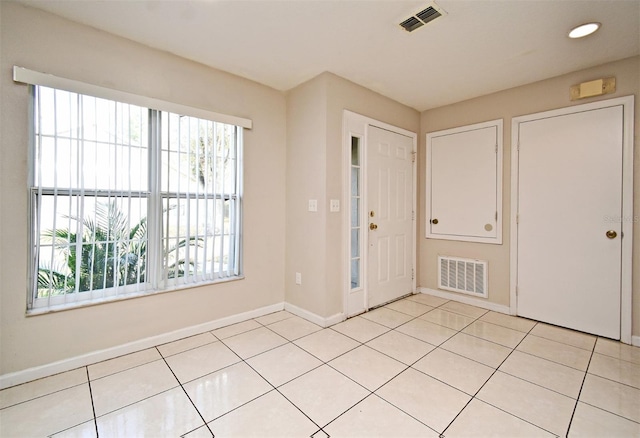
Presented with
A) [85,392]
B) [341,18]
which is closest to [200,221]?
[85,392]

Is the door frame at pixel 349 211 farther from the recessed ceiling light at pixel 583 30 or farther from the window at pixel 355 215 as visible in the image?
the recessed ceiling light at pixel 583 30

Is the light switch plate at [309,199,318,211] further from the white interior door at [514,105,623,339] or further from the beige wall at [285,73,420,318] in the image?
the white interior door at [514,105,623,339]

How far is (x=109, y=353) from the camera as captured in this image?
2.23 m

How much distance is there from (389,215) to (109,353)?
3.08 metres

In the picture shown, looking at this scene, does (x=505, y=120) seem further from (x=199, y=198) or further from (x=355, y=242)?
(x=199, y=198)

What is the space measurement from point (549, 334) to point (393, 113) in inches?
115

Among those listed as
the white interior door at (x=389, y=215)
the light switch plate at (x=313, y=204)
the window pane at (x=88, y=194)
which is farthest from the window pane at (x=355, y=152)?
the window pane at (x=88, y=194)

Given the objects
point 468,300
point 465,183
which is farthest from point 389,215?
point 468,300

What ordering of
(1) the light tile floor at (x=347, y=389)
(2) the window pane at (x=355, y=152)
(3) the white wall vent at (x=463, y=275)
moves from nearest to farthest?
(1) the light tile floor at (x=347, y=389) → (2) the window pane at (x=355, y=152) → (3) the white wall vent at (x=463, y=275)

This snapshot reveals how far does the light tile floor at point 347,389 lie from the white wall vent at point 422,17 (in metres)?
2.57

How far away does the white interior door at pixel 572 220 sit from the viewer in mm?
2633

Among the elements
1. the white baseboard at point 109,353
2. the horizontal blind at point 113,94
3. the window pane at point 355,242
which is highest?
the horizontal blind at point 113,94

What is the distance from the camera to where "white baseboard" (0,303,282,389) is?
75.5 inches

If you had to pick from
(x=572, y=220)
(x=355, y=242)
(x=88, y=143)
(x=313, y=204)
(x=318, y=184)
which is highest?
(x=88, y=143)
